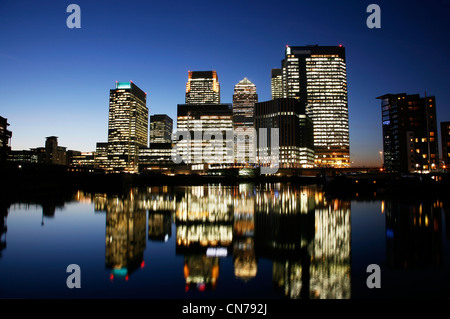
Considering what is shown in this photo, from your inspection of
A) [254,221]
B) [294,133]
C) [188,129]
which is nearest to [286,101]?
[294,133]

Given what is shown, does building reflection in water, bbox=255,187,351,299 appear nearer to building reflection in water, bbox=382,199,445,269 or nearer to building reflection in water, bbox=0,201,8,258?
building reflection in water, bbox=382,199,445,269

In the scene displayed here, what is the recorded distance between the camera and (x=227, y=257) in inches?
421

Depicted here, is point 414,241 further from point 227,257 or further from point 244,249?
point 227,257

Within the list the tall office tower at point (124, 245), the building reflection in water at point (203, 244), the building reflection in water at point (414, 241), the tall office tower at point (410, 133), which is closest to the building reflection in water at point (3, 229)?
the tall office tower at point (124, 245)

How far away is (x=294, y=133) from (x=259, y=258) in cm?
19376

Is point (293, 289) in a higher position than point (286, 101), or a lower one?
lower

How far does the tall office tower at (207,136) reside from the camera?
17838 centimetres

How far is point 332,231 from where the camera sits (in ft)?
50.5

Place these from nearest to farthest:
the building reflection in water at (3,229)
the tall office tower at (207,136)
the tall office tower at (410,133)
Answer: the building reflection in water at (3,229) < the tall office tower at (410,133) < the tall office tower at (207,136)

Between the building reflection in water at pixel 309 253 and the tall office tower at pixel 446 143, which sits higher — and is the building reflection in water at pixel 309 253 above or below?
below

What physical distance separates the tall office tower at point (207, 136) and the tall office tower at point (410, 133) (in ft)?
309

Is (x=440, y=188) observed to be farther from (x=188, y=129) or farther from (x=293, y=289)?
(x=188, y=129)

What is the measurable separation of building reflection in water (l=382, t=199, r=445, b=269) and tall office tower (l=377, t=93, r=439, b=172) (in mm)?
72113

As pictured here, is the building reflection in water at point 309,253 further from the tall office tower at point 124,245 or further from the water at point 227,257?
the tall office tower at point 124,245
